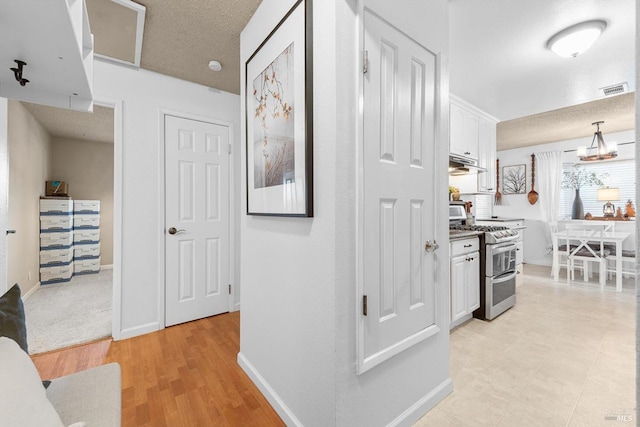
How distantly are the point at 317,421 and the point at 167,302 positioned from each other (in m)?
2.01

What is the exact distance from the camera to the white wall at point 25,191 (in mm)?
3170

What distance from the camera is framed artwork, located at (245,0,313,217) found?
1277 millimetres

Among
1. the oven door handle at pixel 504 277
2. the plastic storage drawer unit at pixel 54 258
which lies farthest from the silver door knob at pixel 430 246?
the plastic storage drawer unit at pixel 54 258

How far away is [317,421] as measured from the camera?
49.1 inches

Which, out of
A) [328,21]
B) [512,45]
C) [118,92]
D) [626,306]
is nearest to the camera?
[328,21]

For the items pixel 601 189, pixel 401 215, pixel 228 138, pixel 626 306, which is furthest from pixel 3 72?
pixel 601 189

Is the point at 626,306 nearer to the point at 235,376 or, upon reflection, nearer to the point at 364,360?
the point at 364,360

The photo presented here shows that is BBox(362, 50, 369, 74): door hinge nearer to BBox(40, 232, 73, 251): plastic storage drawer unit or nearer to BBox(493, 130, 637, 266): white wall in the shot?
→ BBox(40, 232, 73, 251): plastic storage drawer unit

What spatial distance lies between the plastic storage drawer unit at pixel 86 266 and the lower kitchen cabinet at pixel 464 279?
18.8 ft

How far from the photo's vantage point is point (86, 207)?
4.78 m

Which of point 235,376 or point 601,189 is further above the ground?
point 601,189

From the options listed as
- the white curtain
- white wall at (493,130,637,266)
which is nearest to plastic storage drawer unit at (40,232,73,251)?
white wall at (493,130,637,266)

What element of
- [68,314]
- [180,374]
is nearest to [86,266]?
[68,314]

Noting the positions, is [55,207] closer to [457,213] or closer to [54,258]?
[54,258]
